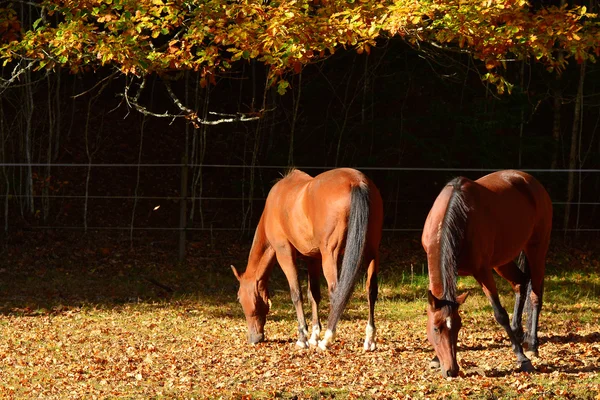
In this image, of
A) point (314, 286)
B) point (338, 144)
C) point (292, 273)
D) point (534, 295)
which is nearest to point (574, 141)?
point (338, 144)

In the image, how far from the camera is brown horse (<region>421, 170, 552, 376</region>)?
597 centimetres

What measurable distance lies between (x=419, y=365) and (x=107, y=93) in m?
12.2

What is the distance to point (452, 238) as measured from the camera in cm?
619

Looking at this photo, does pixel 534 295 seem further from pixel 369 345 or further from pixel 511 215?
pixel 369 345

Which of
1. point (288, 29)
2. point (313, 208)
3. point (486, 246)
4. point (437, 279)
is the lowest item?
point (437, 279)

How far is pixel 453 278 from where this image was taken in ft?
20.0

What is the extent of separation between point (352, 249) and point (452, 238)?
1035 millimetres

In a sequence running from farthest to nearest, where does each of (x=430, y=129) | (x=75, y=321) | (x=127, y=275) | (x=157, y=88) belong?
(x=157, y=88), (x=430, y=129), (x=127, y=275), (x=75, y=321)

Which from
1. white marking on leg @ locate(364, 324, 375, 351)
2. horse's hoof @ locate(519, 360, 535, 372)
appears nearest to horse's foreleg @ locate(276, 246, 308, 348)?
white marking on leg @ locate(364, 324, 375, 351)

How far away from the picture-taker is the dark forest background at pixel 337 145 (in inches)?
539

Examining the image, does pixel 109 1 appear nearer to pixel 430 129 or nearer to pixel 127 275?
pixel 127 275

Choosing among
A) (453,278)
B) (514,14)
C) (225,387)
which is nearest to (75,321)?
(225,387)

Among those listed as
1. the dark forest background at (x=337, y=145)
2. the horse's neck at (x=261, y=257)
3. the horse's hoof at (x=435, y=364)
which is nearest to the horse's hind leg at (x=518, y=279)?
the horse's hoof at (x=435, y=364)

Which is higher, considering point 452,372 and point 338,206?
point 338,206
